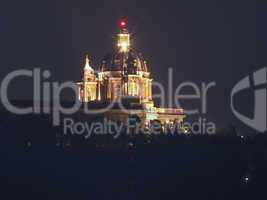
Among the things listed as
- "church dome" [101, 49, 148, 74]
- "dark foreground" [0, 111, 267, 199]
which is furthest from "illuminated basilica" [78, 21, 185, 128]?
"dark foreground" [0, 111, 267, 199]

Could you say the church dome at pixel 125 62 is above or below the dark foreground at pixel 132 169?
above

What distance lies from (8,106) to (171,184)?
42282 millimetres

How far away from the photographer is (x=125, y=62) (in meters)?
158

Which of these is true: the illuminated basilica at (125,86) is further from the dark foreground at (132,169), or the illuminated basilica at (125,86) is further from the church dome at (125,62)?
the dark foreground at (132,169)

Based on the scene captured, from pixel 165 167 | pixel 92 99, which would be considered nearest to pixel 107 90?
→ pixel 92 99

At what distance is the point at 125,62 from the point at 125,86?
2901 mm

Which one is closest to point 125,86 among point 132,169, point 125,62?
point 125,62

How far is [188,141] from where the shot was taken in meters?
109

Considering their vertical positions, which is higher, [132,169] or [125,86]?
[125,86]

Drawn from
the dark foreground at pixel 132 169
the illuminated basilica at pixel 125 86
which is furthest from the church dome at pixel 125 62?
the dark foreground at pixel 132 169

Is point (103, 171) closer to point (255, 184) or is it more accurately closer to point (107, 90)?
point (255, 184)

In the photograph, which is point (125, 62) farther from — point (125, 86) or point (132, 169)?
point (132, 169)

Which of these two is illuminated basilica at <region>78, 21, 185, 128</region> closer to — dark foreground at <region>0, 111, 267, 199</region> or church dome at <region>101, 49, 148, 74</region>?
church dome at <region>101, 49, 148, 74</region>

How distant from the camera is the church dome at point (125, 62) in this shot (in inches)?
6171
